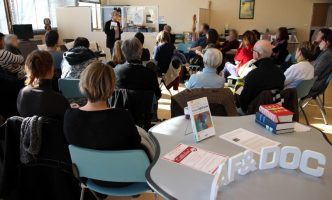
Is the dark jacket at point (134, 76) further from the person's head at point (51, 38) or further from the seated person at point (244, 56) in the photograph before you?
the seated person at point (244, 56)

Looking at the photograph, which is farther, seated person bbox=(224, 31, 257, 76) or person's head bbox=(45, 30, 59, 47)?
seated person bbox=(224, 31, 257, 76)

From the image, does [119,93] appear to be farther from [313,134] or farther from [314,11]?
[314,11]

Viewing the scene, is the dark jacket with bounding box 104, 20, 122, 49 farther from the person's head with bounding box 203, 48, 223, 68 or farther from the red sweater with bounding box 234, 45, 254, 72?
the person's head with bounding box 203, 48, 223, 68

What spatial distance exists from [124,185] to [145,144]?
10.6 inches

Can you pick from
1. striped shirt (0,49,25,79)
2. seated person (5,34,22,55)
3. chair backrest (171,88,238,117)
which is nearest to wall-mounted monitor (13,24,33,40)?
seated person (5,34,22,55)

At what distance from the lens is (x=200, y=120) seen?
157cm

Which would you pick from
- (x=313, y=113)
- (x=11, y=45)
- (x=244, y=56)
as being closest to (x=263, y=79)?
(x=244, y=56)

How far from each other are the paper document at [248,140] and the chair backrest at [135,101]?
1.27 m

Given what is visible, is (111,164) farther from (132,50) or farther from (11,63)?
(11,63)

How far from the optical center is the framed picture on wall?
8.69 meters

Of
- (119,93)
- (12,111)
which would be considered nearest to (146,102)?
(119,93)

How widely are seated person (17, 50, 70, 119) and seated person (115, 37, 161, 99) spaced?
0.84 meters

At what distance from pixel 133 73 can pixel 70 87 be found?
2.26 ft

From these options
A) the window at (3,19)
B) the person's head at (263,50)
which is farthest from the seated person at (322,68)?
the window at (3,19)
